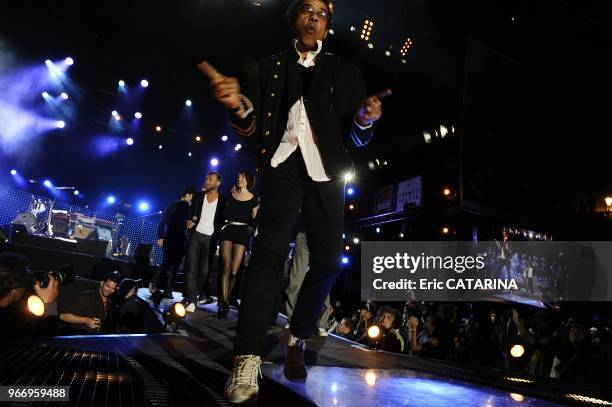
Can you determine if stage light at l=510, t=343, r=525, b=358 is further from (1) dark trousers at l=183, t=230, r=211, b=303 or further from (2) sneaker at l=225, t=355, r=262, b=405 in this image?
(2) sneaker at l=225, t=355, r=262, b=405

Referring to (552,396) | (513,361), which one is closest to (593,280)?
(513,361)

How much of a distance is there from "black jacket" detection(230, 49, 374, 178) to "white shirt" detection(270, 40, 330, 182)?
0.03 metres

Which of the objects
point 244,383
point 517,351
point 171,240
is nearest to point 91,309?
point 171,240

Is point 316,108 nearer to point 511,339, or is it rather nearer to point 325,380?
point 325,380

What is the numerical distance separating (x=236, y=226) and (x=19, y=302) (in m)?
2.58

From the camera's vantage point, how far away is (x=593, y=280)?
9625 millimetres

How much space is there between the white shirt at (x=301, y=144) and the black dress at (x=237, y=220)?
11.2ft

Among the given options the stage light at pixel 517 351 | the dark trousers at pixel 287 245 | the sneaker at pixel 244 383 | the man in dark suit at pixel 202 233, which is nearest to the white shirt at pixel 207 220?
the man in dark suit at pixel 202 233

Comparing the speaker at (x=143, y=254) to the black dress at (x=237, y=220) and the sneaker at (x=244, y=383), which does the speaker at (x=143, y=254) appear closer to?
the black dress at (x=237, y=220)

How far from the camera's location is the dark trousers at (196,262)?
584 centimetres

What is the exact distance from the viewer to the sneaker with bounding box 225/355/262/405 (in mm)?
1547

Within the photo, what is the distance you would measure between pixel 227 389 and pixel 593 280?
446 inches

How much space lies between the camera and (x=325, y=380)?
6.73 feet

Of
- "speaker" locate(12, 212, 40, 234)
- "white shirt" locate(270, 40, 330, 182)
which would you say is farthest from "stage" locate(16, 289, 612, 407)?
"speaker" locate(12, 212, 40, 234)
